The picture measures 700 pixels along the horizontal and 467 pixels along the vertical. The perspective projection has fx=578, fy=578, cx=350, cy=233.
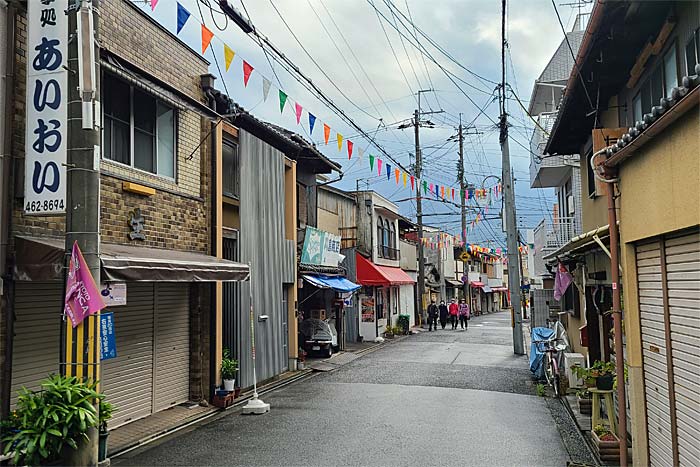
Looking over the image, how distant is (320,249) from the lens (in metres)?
19.9

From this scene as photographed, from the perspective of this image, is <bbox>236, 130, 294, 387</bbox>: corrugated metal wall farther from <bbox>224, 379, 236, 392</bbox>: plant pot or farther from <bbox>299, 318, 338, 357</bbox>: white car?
<bbox>299, 318, 338, 357</bbox>: white car

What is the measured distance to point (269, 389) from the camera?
562 inches

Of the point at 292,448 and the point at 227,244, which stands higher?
the point at 227,244

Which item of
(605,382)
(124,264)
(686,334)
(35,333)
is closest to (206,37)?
(124,264)

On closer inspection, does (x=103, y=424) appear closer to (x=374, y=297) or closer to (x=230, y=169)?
(x=230, y=169)

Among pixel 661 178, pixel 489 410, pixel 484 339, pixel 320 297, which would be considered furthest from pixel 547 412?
pixel 484 339

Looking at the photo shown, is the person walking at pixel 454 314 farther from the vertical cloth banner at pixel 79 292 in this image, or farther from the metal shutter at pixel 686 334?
the vertical cloth banner at pixel 79 292

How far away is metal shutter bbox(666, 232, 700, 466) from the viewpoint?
216 inches

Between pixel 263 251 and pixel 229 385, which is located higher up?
pixel 263 251

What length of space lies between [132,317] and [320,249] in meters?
10.0

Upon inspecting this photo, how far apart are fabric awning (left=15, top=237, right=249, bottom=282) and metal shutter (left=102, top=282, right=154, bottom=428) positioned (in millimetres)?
1060

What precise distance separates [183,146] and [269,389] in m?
6.29

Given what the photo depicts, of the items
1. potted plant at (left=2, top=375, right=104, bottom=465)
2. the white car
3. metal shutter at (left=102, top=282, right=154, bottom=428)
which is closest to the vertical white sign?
potted plant at (left=2, top=375, right=104, bottom=465)

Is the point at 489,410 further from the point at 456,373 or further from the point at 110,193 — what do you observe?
the point at 110,193
